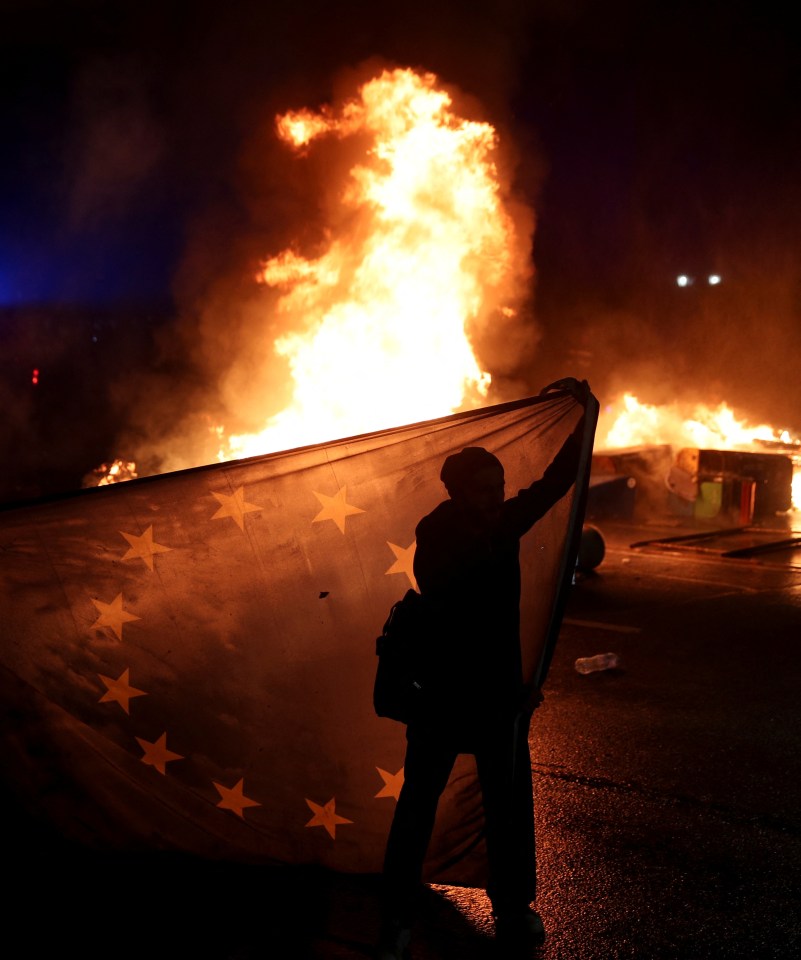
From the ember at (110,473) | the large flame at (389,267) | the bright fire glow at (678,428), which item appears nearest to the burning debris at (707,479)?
the bright fire glow at (678,428)

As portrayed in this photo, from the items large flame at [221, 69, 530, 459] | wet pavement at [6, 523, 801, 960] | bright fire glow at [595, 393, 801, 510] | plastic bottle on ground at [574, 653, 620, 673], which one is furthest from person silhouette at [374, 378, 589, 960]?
bright fire glow at [595, 393, 801, 510]

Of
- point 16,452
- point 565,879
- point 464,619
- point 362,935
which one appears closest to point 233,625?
point 464,619

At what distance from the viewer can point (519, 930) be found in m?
2.92

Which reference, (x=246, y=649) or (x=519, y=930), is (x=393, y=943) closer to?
(x=519, y=930)

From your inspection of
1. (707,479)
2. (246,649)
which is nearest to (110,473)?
(707,479)

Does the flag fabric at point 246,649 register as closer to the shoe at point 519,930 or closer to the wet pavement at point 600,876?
the wet pavement at point 600,876

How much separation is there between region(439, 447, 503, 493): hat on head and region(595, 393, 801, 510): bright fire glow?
1907 centimetres

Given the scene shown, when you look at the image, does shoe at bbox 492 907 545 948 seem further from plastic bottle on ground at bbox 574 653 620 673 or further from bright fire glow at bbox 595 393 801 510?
bright fire glow at bbox 595 393 801 510

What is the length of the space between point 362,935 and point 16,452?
20.0 meters

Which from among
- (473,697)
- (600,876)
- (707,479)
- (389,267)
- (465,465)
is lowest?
(600,876)

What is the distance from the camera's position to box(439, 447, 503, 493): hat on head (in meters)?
2.80

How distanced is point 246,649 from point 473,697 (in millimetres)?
966

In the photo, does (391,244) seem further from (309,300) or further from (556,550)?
(556,550)

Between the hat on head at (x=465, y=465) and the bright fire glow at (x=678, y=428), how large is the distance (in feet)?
62.6
